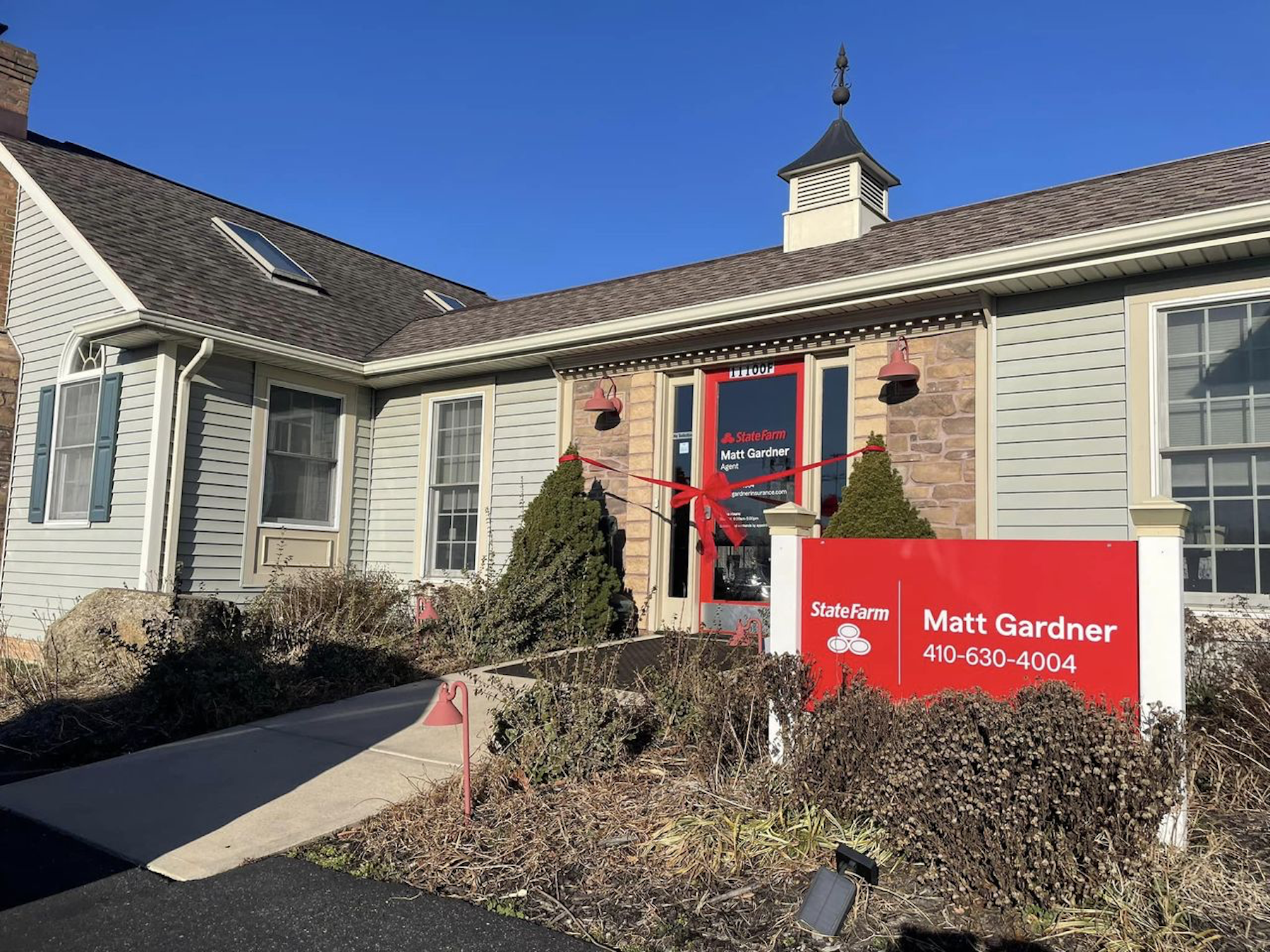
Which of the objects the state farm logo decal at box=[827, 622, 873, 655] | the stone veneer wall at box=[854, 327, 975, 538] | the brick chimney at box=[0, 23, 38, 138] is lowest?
the state farm logo decal at box=[827, 622, 873, 655]

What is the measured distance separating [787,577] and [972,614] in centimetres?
98

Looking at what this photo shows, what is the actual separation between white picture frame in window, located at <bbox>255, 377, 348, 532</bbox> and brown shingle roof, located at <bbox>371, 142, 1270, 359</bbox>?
2.79 feet

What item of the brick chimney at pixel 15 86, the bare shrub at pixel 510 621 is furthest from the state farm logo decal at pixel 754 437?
the brick chimney at pixel 15 86

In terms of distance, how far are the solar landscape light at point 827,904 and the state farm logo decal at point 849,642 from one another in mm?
1637

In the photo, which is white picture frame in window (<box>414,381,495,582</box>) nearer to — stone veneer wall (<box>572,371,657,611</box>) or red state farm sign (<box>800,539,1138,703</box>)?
stone veneer wall (<box>572,371,657,611</box>)

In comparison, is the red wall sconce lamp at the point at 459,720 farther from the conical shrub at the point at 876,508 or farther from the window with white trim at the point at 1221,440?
the window with white trim at the point at 1221,440

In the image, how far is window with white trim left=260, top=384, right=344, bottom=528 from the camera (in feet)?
37.3

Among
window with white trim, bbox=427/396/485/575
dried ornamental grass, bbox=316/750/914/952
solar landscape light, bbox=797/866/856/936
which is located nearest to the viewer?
solar landscape light, bbox=797/866/856/936

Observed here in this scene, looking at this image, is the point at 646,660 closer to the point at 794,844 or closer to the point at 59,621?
the point at 794,844

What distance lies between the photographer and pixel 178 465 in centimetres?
1027

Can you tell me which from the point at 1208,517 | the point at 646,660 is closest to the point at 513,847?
the point at 646,660

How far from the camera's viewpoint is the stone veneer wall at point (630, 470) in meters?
9.89

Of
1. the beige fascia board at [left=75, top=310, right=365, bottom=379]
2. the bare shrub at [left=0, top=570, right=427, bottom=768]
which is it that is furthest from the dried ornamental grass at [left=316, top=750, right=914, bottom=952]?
the beige fascia board at [left=75, top=310, right=365, bottom=379]

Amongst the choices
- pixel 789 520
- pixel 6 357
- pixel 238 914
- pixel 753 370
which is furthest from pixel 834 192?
pixel 6 357
